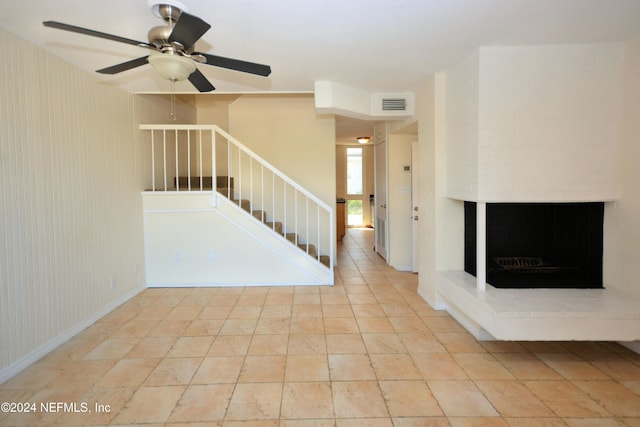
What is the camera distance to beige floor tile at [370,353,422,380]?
2.54 metres

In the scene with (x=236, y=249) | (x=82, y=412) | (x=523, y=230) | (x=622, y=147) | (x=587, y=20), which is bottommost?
(x=82, y=412)

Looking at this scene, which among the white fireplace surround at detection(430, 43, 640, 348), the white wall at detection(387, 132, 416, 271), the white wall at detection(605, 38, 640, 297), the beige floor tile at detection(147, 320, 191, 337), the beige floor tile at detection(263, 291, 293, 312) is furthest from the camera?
the white wall at detection(387, 132, 416, 271)

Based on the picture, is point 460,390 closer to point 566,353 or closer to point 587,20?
point 566,353

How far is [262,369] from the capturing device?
2.66 m

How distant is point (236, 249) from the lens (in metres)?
4.86

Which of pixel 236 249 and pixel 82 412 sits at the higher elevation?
pixel 236 249

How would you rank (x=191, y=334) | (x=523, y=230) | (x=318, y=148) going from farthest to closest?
1. (x=318, y=148)
2. (x=523, y=230)
3. (x=191, y=334)

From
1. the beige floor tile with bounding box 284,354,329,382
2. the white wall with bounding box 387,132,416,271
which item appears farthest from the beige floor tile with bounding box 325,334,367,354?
the white wall with bounding box 387,132,416,271

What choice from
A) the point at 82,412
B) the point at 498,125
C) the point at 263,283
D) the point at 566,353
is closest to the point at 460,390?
the point at 566,353

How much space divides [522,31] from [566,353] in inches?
105

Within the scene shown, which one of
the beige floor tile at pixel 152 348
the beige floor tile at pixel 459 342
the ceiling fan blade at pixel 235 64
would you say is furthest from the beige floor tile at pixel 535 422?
the ceiling fan blade at pixel 235 64

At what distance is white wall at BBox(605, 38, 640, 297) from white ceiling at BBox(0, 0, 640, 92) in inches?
12.3

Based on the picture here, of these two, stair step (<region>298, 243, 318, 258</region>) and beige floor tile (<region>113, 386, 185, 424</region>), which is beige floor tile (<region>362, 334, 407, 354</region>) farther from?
stair step (<region>298, 243, 318, 258</region>)

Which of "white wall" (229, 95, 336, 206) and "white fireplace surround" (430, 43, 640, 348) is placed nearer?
"white fireplace surround" (430, 43, 640, 348)
